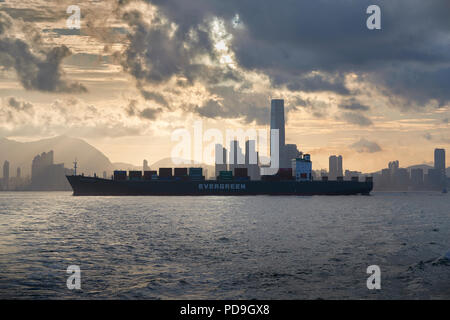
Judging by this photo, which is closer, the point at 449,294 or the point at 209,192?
the point at 449,294

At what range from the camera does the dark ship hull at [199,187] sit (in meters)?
126

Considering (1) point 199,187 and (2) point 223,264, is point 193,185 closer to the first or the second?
(1) point 199,187

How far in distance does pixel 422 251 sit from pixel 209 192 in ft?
348

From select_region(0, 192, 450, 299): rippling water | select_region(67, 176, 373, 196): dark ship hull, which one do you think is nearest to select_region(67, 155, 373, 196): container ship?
select_region(67, 176, 373, 196): dark ship hull

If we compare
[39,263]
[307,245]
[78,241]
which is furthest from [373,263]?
[78,241]

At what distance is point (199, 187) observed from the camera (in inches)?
5037

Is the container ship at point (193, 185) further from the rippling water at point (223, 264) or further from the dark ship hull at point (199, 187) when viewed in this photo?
the rippling water at point (223, 264)

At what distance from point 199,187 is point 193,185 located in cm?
223

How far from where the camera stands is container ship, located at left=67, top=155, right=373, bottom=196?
12619 centimetres

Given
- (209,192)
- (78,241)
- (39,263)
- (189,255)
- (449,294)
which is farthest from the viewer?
(209,192)

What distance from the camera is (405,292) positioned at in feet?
48.2

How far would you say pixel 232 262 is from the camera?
813 inches
